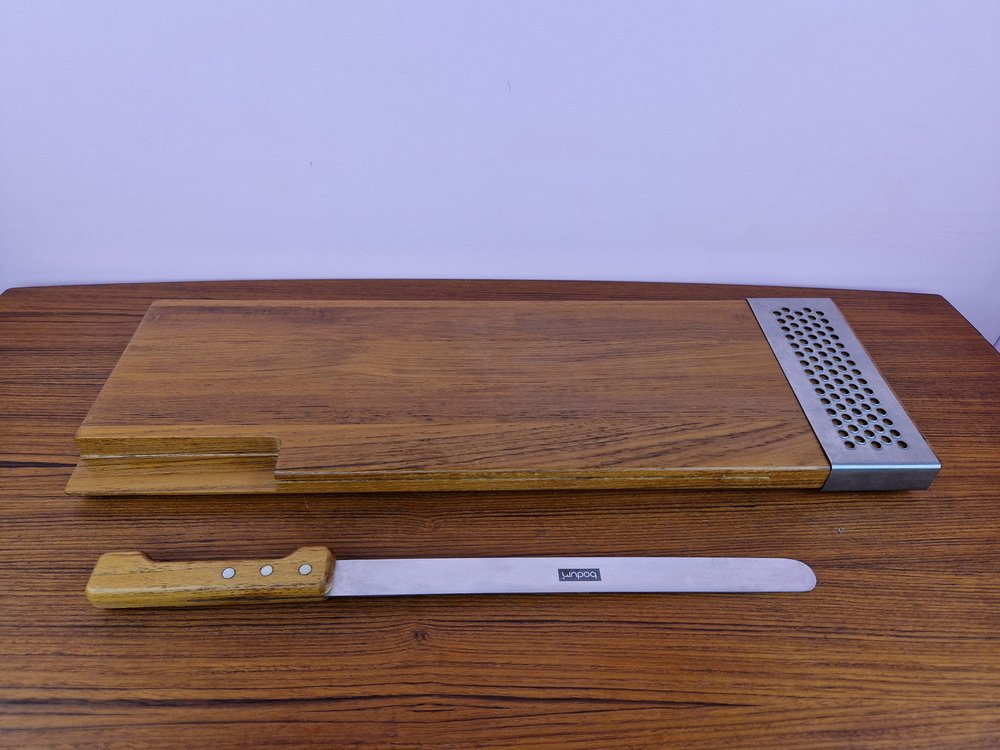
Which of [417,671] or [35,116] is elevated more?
[35,116]

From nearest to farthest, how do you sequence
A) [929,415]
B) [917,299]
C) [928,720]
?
[928,720], [929,415], [917,299]

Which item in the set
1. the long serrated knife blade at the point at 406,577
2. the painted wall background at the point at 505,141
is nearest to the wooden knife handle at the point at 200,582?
the long serrated knife blade at the point at 406,577

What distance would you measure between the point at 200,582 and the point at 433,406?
21 cm

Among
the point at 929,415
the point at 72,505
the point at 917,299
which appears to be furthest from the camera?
the point at 917,299

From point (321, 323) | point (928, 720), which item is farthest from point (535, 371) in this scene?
point (928, 720)

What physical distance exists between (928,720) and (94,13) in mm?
840

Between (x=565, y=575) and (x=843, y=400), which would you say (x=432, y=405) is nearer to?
(x=565, y=575)

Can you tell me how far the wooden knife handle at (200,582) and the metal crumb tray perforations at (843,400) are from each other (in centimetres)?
41

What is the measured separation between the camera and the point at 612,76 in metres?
0.65

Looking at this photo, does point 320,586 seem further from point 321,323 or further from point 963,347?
point 963,347

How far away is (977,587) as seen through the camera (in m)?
0.48

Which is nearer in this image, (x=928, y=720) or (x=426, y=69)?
(x=928, y=720)

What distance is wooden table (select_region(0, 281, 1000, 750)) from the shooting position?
1.31 ft

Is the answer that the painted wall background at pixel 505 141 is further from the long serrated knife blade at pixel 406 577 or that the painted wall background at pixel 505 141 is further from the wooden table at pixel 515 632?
the long serrated knife blade at pixel 406 577
